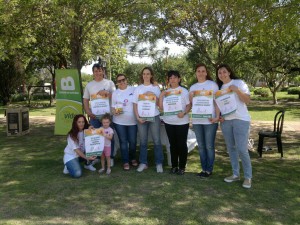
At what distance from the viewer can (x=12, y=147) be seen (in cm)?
871

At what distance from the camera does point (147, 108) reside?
18.5ft

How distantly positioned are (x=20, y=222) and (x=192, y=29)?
48.2 feet

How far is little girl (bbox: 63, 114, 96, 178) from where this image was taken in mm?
5797

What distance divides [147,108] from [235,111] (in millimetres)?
1498

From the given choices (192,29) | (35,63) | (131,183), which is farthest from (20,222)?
(35,63)

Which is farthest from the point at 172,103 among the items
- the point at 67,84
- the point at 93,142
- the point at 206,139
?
the point at 67,84

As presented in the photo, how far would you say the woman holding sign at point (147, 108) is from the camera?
5652 millimetres

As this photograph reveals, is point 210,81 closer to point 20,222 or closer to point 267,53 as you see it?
point 20,222

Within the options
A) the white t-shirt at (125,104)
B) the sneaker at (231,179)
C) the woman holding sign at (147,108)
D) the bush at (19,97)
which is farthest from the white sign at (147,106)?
the bush at (19,97)

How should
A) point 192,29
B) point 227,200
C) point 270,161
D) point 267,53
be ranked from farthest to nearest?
point 267,53
point 192,29
point 270,161
point 227,200

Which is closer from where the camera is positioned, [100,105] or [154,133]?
[154,133]

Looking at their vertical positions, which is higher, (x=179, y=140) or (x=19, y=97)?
(x=19, y=97)

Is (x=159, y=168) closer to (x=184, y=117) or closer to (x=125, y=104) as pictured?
(x=184, y=117)

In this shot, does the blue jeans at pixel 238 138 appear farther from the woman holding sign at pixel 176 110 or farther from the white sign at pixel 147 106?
the white sign at pixel 147 106
